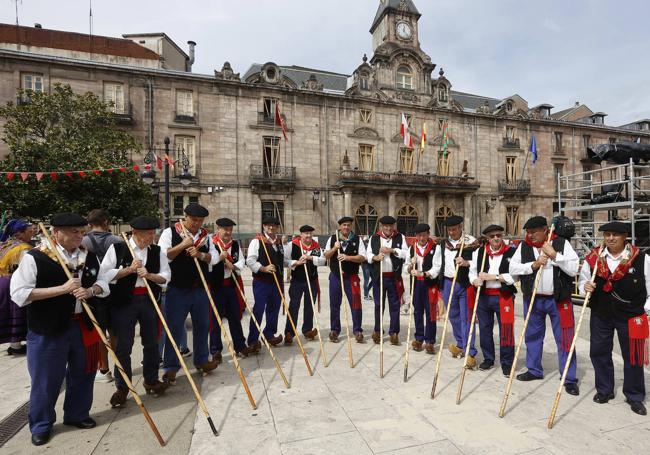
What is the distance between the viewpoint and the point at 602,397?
12.8 ft

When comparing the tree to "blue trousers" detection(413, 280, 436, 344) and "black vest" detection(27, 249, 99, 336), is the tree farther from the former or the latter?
"blue trousers" detection(413, 280, 436, 344)

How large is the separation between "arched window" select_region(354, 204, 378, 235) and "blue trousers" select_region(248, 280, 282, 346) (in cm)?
1887

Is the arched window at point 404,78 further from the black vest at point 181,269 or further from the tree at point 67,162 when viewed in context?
the black vest at point 181,269

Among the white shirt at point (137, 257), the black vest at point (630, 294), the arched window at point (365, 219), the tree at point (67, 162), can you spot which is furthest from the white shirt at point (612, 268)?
the arched window at point (365, 219)

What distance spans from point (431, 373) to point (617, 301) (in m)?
2.30

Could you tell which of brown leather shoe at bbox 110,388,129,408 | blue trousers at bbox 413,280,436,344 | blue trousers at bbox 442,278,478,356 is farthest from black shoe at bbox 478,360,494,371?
brown leather shoe at bbox 110,388,129,408

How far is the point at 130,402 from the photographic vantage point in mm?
4039

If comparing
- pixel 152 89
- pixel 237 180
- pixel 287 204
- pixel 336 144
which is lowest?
pixel 287 204

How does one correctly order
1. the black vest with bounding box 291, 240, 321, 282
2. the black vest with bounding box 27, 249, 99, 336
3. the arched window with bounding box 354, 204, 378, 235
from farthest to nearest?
the arched window with bounding box 354, 204, 378, 235, the black vest with bounding box 291, 240, 321, 282, the black vest with bounding box 27, 249, 99, 336

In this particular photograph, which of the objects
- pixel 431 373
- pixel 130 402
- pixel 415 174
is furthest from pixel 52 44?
pixel 431 373

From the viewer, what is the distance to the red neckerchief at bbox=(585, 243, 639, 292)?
382 centimetres

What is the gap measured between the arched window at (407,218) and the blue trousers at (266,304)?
20.3 metres

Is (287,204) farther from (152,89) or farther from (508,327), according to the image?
(508,327)

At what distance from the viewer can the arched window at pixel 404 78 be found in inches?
1037
